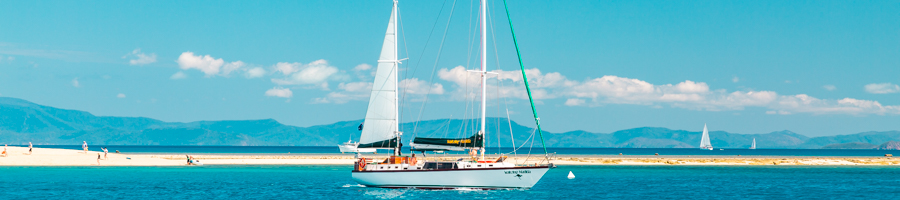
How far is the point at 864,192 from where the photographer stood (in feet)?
186

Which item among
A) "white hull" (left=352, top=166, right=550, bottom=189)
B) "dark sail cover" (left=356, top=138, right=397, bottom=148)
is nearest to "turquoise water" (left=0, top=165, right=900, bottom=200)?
"white hull" (left=352, top=166, right=550, bottom=189)

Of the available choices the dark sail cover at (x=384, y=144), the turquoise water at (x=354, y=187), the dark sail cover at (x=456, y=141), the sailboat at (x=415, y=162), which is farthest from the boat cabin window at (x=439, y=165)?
the dark sail cover at (x=384, y=144)

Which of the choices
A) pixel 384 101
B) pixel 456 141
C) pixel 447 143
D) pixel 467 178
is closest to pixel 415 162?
pixel 447 143

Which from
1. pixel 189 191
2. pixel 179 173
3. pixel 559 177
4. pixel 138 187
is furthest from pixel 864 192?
pixel 179 173

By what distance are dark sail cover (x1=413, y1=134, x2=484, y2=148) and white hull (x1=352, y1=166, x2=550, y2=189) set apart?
186cm

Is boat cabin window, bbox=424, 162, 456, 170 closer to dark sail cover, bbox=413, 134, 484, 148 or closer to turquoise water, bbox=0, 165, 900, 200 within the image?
dark sail cover, bbox=413, 134, 484, 148

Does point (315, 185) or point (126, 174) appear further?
point (126, 174)

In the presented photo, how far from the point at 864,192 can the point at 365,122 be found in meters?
35.6

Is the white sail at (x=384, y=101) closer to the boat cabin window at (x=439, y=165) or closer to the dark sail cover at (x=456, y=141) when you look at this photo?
the dark sail cover at (x=456, y=141)

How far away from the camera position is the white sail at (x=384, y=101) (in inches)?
2031

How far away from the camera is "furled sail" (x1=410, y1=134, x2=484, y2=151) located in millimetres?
50031

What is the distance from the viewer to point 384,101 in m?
51.7

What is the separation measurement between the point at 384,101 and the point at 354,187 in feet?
28.4

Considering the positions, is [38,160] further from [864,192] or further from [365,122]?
[864,192]
